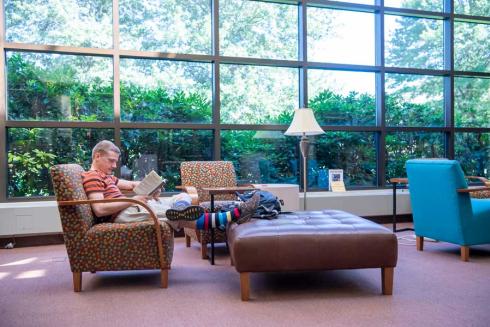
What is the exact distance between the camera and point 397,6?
6039 mm

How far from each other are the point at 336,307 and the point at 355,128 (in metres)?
3.71

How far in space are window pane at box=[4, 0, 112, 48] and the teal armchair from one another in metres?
3.61

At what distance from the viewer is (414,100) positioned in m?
6.22

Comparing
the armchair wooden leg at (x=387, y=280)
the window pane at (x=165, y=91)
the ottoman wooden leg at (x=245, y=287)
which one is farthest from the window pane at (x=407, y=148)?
the ottoman wooden leg at (x=245, y=287)

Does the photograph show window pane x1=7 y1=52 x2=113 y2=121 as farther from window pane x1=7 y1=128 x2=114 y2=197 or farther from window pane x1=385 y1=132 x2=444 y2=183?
window pane x1=385 y1=132 x2=444 y2=183

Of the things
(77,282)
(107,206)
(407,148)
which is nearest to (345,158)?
(407,148)

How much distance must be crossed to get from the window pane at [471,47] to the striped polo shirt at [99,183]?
540 centimetres

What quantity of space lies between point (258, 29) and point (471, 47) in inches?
133

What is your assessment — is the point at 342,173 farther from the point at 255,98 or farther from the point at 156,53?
the point at 156,53

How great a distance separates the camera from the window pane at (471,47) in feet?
21.1

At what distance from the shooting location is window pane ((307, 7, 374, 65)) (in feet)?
18.8

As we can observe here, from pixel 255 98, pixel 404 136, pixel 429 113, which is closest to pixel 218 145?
pixel 255 98

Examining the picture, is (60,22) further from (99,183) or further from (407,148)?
(407,148)

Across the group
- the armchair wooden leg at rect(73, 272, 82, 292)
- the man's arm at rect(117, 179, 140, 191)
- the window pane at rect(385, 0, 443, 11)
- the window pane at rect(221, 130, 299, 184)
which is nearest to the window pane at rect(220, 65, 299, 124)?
the window pane at rect(221, 130, 299, 184)
